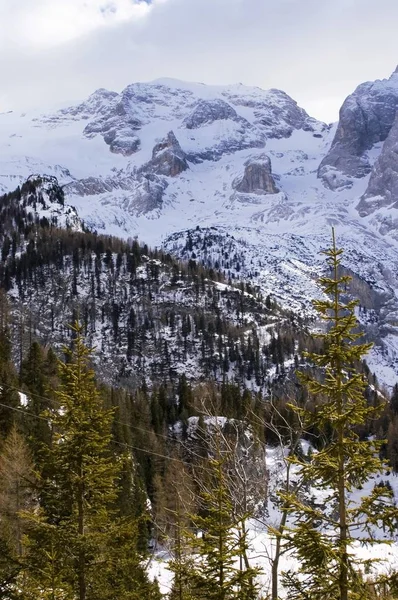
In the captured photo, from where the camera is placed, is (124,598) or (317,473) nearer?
(317,473)

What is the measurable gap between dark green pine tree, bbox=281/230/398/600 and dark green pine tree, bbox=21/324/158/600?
4.74 m

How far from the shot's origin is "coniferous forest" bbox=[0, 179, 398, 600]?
930 centimetres

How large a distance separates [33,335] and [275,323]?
80.1 meters

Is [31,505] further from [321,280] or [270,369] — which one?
[270,369]

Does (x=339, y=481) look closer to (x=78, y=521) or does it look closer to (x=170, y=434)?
(x=78, y=521)

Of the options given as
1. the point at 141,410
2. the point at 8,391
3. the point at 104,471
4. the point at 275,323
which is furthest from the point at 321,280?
the point at 275,323

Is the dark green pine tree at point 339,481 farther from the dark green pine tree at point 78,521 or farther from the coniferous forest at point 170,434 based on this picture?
the dark green pine tree at point 78,521

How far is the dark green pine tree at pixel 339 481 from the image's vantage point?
335 inches

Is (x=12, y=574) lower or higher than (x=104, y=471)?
lower

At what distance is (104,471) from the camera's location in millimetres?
12617

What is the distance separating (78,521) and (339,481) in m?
6.45

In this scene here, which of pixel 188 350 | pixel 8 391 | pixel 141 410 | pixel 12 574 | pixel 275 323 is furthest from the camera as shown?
pixel 275 323

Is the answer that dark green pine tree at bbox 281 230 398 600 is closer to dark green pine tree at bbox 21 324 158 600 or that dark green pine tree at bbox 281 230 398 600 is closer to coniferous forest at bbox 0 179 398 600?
coniferous forest at bbox 0 179 398 600

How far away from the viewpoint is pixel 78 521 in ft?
41.0
